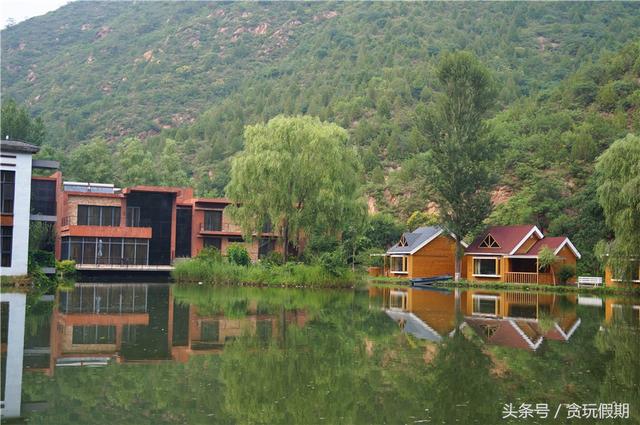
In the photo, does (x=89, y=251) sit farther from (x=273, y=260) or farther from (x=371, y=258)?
(x=371, y=258)

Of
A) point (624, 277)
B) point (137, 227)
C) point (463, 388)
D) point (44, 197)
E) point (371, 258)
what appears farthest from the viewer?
point (371, 258)

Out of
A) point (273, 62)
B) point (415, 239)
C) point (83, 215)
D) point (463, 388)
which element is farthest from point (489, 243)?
point (273, 62)

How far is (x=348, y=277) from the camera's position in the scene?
39906 mm

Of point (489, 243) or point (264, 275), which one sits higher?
point (489, 243)

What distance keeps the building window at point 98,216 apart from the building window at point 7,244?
18295 millimetres

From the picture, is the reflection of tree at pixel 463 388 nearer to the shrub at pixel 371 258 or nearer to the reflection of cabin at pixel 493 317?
the reflection of cabin at pixel 493 317

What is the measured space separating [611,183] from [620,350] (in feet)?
82.4

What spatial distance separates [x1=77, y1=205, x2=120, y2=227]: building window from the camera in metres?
53.5

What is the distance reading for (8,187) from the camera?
35.3 meters

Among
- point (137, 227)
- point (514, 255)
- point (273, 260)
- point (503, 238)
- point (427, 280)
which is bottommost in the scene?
point (427, 280)

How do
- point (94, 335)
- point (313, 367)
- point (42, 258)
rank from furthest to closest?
point (42, 258) < point (94, 335) < point (313, 367)

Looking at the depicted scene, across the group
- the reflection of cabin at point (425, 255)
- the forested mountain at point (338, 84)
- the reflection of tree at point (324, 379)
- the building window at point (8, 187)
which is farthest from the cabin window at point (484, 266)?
the reflection of tree at point (324, 379)

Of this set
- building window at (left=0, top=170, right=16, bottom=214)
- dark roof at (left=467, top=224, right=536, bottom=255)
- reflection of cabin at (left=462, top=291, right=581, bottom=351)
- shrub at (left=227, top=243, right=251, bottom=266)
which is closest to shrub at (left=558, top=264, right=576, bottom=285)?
dark roof at (left=467, top=224, right=536, bottom=255)

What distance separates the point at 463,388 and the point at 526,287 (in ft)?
114
